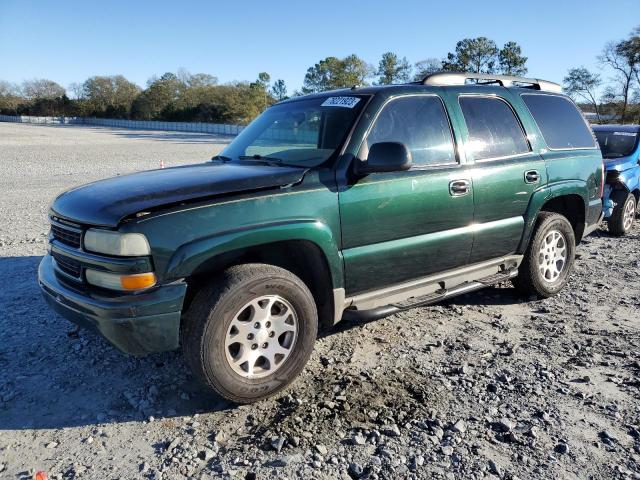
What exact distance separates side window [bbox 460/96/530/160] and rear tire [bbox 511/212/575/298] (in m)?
0.80

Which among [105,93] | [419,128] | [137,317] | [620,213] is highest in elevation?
[105,93]

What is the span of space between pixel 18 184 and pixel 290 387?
12.7 m

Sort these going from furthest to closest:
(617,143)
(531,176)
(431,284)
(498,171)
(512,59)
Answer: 1. (512,59)
2. (617,143)
3. (531,176)
4. (498,171)
5. (431,284)

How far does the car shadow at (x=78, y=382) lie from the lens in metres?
3.12

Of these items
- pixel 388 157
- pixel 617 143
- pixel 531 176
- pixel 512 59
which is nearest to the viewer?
pixel 388 157

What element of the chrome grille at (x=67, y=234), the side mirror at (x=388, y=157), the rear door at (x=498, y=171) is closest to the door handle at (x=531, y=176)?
the rear door at (x=498, y=171)

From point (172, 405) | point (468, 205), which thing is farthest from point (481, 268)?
point (172, 405)

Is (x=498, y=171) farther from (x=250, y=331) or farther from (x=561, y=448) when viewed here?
(x=250, y=331)

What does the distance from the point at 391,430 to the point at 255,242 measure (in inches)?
52.9

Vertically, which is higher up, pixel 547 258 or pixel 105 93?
pixel 105 93

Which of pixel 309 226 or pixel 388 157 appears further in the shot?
pixel 388 157

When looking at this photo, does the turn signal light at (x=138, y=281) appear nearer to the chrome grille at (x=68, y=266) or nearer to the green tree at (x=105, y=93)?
the chrome grille at (x=68, y=266)

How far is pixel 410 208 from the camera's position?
3707 millimetres

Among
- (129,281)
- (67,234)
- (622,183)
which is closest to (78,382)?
(67,234)
